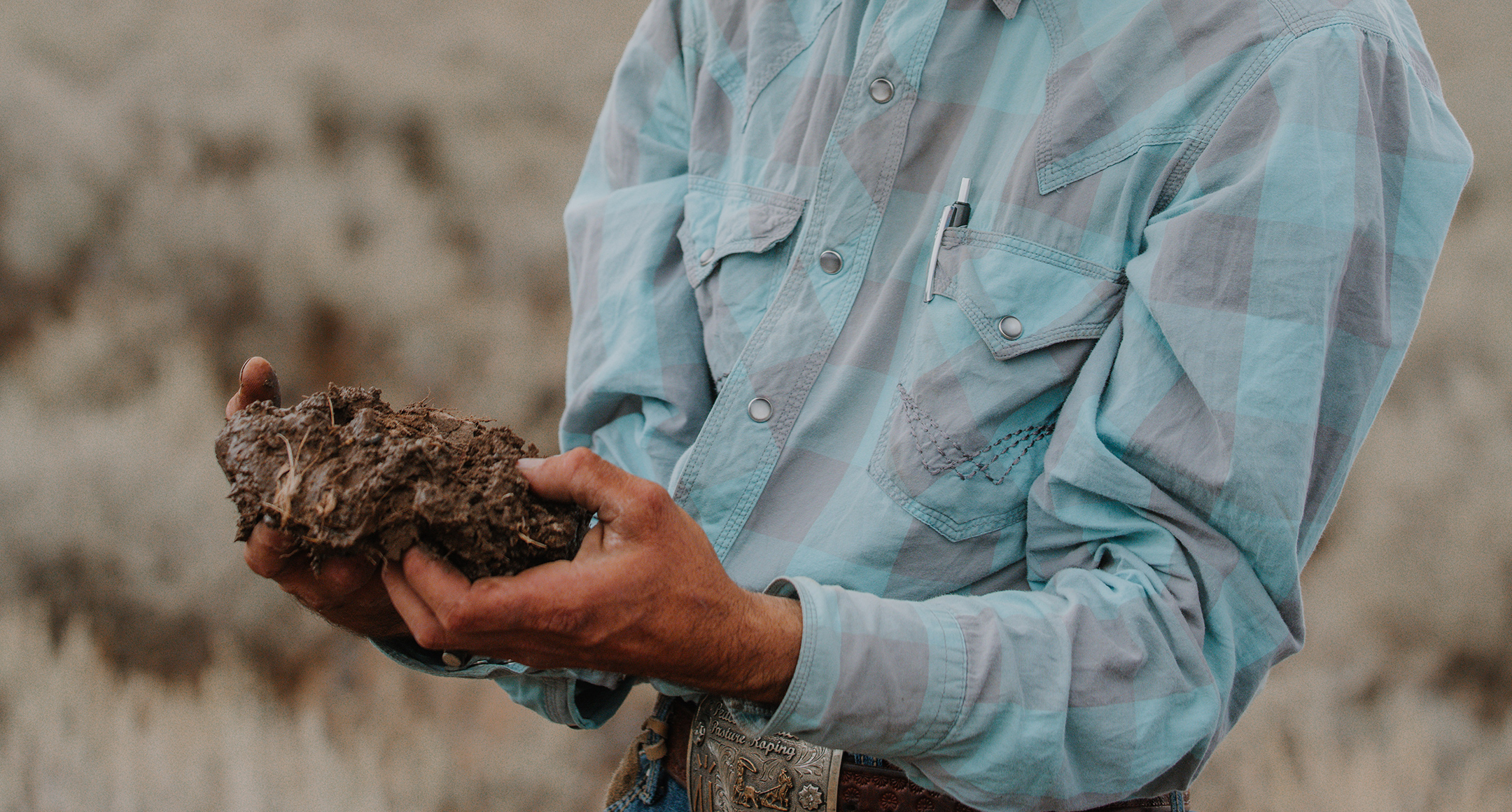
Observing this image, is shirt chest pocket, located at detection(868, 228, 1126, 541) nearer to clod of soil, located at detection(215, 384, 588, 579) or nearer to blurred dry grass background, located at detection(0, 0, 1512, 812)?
clod of soil, located at detection(215, 384, 588, 579)

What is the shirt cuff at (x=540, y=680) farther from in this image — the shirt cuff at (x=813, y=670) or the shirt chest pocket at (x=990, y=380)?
the shirt chest pocket at (x=990, y=380)

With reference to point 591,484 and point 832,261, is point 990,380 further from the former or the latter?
point 591,484

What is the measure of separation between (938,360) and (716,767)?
1.70 ft

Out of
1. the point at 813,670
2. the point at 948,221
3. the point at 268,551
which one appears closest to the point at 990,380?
the point at 948,221

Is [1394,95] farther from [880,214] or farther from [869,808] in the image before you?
[869,808]

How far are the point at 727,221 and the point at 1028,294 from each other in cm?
39

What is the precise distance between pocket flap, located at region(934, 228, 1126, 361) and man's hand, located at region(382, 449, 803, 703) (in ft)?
1.16

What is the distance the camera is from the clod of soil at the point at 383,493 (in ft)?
2.64

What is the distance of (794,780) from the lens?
994 mm

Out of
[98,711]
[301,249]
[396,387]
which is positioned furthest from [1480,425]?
[98,711]

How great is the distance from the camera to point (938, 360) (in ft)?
3.15

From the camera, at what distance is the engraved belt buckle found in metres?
0.98

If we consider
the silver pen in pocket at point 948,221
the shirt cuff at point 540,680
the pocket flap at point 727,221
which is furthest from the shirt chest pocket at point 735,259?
the shirt cuff at point 540,680

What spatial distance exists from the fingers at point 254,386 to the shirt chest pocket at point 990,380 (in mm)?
647
